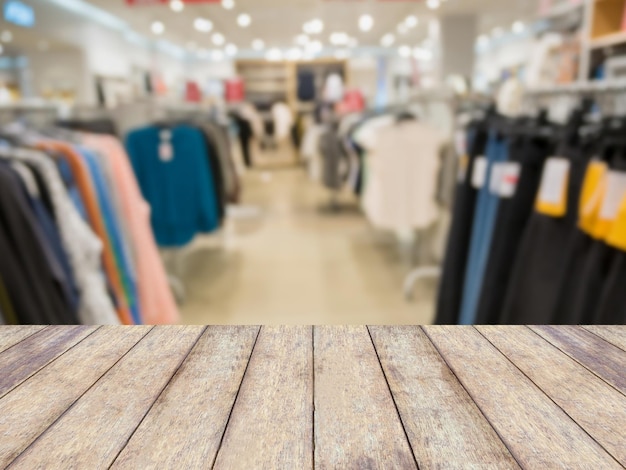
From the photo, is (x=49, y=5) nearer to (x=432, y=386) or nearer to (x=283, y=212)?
(x=283, y=212)

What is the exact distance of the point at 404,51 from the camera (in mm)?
14906

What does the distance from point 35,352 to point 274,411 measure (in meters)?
0.44

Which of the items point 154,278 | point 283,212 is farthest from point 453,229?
point 283,212

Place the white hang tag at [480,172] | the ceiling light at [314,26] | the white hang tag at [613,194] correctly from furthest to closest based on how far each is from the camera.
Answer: the ceiling light at [314,26], the white hang tag at [480,172], the white hang tag at [613,194]

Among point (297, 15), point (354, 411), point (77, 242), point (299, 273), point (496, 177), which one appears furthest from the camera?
point (297, 15)

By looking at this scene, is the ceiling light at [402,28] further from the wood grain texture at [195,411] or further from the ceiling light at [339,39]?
the wood grain texture at [195,411]

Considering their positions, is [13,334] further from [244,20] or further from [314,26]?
[314,26]

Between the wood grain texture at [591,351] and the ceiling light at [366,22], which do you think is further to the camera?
the ceiling light at [366,22]

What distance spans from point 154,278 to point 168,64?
43.8 feet

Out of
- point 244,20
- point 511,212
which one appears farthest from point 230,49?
point 511,212

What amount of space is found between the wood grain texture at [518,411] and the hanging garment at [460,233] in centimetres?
161

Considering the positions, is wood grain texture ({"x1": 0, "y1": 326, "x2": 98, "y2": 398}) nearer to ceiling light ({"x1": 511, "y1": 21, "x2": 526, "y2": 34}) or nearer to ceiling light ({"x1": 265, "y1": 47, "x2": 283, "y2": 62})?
ceiling light ({"x1": 511, "y1": 21, "x2": 526, "y2": 34})

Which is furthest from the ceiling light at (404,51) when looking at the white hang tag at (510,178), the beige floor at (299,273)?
the white hang tag at (510,178)

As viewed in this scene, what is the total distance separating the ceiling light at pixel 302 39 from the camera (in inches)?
454
